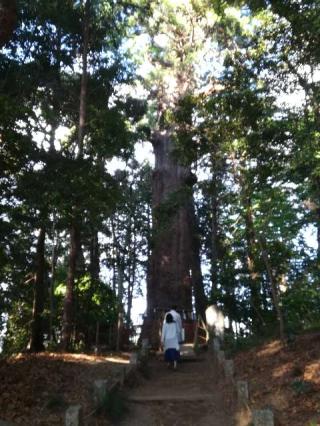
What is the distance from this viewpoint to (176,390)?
9.39 metres

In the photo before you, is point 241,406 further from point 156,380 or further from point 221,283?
point 221,283

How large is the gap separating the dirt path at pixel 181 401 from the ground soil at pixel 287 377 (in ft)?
1.83

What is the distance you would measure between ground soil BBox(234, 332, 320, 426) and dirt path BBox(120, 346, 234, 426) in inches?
22.0

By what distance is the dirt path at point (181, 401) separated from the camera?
734 centimetres

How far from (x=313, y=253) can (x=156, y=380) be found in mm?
4746

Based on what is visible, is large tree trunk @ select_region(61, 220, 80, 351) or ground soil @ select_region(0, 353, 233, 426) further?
large tree trunk @ select_region(61, 220, 80, 351)

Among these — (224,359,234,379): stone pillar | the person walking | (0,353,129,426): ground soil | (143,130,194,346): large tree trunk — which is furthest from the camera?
(143,130,194,346): large tree trunk

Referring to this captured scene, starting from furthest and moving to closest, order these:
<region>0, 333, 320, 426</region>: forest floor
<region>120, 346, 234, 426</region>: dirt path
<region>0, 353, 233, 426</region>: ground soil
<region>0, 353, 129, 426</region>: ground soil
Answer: <region>120, 346, 234, 426</region>: dirt path < <region>0, 353, 233, 426</region>: ground soil < <region>0, 353, 129, 426</region>: ground soil < <region>0, 333, 320, 426</region>: forest floor

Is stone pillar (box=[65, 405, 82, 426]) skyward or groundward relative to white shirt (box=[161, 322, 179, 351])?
groundward

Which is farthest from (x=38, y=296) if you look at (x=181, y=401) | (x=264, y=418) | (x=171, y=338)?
(x=264, y=418)

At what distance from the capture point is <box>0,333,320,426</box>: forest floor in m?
6.47

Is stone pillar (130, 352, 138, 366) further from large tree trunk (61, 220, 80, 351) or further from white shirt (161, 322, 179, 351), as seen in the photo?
large tree trunk (61, 220, 80, 351)

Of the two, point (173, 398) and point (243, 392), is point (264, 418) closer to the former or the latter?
point (243, 392)

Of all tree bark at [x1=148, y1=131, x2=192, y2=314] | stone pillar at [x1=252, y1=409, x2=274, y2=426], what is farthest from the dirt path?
tree bark at [x1=148, y1=131, x2=192, y2=314]
